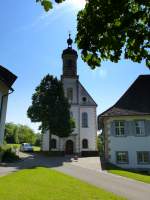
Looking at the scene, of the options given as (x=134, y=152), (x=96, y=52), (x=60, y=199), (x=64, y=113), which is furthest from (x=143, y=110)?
(x=96, y=52)

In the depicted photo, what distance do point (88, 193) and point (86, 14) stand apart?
8.41m

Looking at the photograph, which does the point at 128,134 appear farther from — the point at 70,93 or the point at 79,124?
the point at 70,93

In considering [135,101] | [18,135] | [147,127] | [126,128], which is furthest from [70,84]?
[18,135]

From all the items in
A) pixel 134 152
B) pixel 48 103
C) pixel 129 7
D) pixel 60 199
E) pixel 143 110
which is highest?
pixel 48 103

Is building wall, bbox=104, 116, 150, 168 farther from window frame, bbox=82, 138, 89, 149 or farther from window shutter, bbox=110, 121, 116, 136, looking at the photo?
window frame, bbox=82, 138, 89, 149

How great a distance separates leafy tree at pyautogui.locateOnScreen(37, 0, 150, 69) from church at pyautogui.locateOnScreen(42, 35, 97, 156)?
35.7 m

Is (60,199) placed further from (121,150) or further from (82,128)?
(82,128)

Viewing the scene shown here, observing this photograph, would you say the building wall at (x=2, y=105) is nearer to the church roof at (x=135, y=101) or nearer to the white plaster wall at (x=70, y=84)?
the church roof at (x=135, y=101)

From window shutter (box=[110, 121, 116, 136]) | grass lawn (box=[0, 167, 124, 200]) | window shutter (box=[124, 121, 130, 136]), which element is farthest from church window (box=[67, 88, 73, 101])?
grass lawn (box=[0, 167, 124, 200])

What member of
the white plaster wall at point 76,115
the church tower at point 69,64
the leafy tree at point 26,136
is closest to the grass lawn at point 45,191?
the white plaster wall at point 76,115

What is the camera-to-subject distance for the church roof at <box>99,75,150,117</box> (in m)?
25.9

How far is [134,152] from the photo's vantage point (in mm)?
24922

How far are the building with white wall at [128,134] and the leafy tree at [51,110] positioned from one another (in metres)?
11.3

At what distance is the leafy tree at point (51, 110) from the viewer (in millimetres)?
37031
